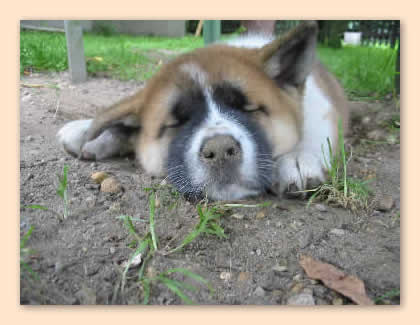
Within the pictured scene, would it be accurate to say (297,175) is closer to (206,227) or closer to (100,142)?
(206,227)

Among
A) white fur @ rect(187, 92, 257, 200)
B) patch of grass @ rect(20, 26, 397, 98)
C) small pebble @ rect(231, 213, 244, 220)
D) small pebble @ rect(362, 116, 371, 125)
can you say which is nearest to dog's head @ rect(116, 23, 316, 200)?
white fur @ rect(187, 92, 257, 200)

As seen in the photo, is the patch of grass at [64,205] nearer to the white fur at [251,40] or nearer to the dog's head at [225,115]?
the dog's head at [225,115]

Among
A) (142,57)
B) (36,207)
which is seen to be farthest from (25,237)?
(142,57)

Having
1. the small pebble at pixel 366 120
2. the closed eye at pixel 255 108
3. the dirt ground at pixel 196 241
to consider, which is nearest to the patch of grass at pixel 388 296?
the dirt ground at pixel 196 241

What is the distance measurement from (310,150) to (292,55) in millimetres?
661

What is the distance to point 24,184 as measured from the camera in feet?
7.26

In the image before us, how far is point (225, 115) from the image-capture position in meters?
2.37

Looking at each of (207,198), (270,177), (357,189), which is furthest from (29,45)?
(357,189)

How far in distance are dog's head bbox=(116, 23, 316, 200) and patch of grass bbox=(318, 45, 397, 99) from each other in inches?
36.6

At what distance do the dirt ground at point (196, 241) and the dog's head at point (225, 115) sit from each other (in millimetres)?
179

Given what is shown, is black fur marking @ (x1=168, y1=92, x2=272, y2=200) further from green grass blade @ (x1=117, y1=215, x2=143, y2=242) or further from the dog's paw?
green grass blade @ (x1=117, y1=215, x2=143, y2=242)

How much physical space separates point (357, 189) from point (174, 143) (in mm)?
1123

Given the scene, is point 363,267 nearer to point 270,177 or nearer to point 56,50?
point 270,177

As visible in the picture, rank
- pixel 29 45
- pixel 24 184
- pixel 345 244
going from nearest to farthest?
pixel 345 244, pixel 24 184, pixel 29 45
